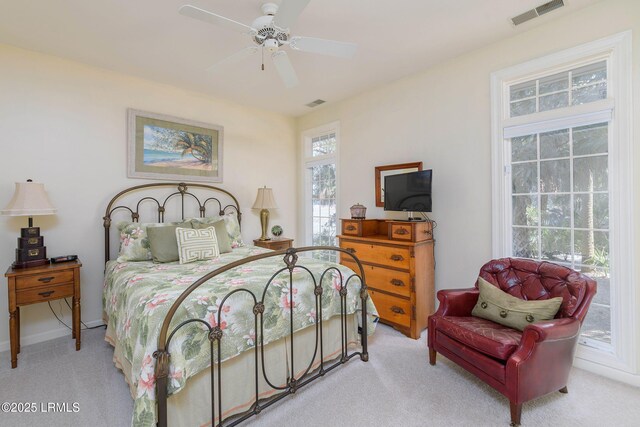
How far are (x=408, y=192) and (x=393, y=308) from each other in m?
1.26

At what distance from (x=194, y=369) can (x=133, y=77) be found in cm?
349

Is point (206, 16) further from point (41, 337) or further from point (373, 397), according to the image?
point (41, 337)

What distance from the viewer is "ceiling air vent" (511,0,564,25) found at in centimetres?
223

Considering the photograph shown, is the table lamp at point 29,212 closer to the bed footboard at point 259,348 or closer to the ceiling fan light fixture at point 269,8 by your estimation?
the bed footboard at point 259,348

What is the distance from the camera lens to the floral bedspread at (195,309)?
4.74ft

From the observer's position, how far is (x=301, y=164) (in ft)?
16.5

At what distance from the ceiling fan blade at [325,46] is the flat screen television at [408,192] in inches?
57.3

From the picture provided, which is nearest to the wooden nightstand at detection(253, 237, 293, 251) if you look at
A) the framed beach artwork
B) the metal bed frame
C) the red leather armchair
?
the framed beach artwork

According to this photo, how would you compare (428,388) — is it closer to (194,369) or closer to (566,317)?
(566,317)

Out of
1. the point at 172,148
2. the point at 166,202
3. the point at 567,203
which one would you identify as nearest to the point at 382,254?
the point at 567,203

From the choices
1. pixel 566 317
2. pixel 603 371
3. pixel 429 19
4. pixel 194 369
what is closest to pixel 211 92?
pixel 429 19

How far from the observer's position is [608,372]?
87.0 inches

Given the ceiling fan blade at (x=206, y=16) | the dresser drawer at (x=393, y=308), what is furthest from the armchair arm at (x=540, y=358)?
the ceiling fan blade at (x=206, y=16)

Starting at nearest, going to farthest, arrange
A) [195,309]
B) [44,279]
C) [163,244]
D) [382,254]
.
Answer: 1. [195,309]
2. [44,279]
3. [163,244]
4. [382,254]
